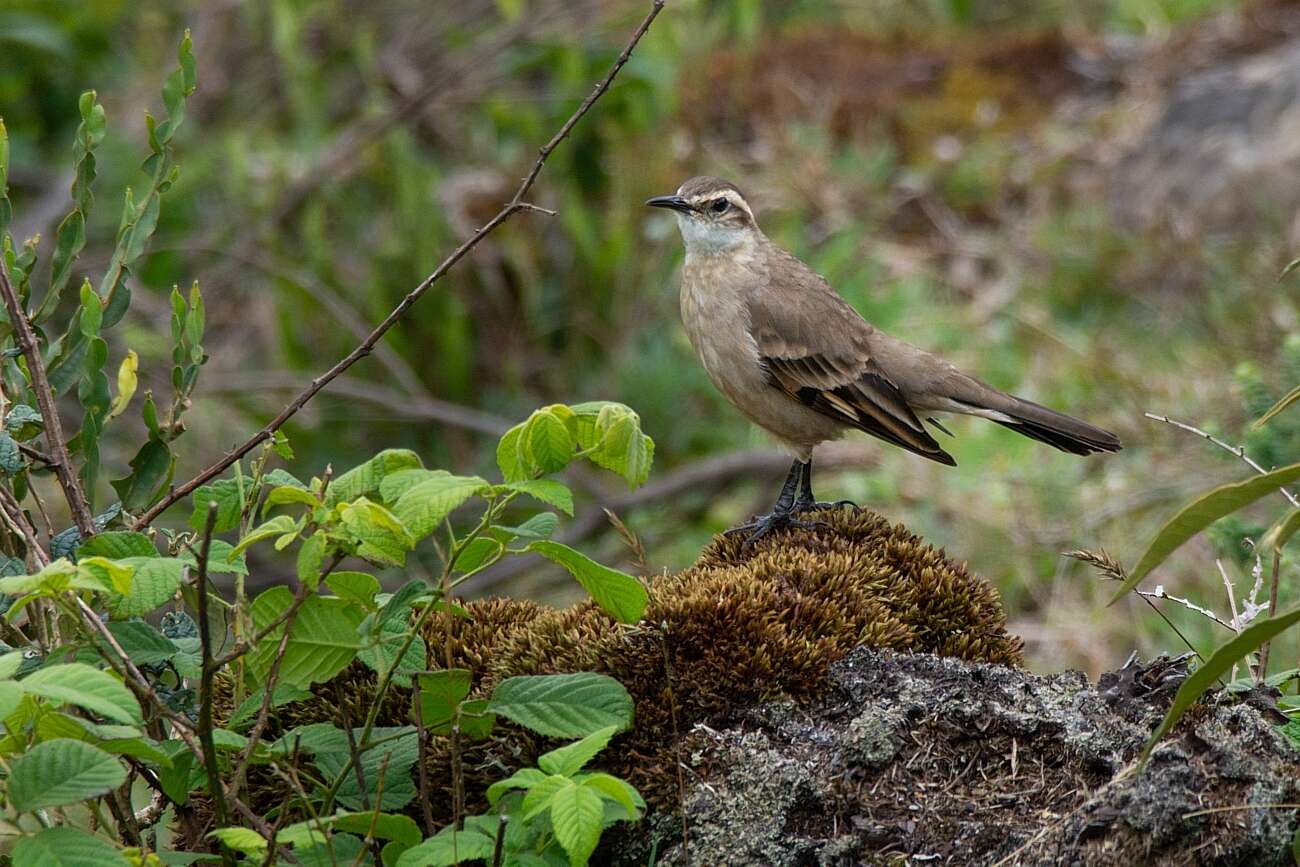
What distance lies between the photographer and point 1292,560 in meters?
4.36

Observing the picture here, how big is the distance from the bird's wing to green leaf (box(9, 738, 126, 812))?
342cm

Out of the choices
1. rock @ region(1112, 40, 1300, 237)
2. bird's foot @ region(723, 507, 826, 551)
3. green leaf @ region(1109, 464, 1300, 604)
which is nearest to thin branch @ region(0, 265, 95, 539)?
bird's foot @ region(723, 507, 826, 551)

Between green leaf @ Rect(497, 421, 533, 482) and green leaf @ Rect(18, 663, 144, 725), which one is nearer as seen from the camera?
green leaf @ Rect(18, 663, 144, 725)

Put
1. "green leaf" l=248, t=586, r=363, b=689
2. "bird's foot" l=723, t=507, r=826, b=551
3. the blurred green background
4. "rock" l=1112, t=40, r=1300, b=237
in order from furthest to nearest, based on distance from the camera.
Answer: "rock" l=1112, t=40, r=1300, b=237 < the blurred green background < "bird's foot" l=723, t=507, r=826, b=551 < "green leaf" l=248, t=586, r=363, b=689

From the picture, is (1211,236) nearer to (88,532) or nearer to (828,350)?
(828,350)

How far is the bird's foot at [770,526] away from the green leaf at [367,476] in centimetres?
119

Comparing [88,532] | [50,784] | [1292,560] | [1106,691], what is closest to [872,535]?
[1106,691]

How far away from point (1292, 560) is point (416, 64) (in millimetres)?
8835

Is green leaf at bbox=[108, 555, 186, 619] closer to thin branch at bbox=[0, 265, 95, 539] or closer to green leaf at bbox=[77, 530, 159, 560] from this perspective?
green leaf at bbox=[77, 530, 159, 560]

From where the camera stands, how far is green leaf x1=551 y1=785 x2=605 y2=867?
2.60 metres

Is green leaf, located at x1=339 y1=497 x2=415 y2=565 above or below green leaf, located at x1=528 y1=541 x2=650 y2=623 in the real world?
above

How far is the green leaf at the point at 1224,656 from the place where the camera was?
2650mm

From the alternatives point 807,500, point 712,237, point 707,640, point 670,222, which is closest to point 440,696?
point 707,640

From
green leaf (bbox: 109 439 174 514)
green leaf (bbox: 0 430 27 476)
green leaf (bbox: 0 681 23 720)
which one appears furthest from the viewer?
green leaf (bbox: 109 439 174 514)
